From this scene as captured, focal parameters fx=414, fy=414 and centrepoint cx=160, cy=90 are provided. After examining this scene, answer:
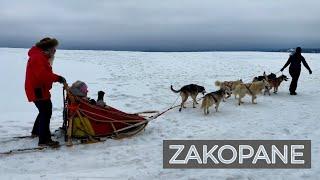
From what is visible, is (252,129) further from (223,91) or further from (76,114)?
(76,114)

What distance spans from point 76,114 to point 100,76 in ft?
30.3

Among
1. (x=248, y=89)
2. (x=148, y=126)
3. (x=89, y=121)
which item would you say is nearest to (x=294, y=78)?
(x=248, y=89)

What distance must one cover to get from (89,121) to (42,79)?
3.65 ft

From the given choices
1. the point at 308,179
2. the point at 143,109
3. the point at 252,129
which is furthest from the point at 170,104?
the point at 308,179

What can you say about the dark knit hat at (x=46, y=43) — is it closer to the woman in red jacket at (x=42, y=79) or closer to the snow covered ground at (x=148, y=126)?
the woman in red jacket at (x=42, y=79)

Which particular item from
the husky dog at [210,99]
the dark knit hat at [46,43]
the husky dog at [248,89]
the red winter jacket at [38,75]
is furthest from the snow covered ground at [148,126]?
the dark knit hat at [46,43]

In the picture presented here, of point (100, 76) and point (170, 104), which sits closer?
point (170, 104)

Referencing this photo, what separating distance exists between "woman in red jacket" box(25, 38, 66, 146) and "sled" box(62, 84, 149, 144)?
0.35m

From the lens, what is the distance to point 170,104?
10.9m

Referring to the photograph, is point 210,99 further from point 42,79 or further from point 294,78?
point 294,78

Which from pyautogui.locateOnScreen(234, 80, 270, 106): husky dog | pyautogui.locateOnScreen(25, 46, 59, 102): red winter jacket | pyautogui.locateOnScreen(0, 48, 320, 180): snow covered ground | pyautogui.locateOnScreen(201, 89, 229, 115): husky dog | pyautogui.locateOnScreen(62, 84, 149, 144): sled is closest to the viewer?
pyautogui.locateOnScreen(0, 48, 320, 180): snow covered ground

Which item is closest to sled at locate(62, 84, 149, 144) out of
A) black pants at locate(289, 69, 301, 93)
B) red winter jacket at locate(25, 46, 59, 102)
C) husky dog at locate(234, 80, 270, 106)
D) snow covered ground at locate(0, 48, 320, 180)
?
snow covered ground at locate(0, 48, 320, 180)

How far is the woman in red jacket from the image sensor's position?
20.4 feet

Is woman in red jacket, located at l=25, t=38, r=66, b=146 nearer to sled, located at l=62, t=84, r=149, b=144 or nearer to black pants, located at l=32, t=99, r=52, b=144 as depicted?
black pants, located at l=32, t=99, r=52, b=144
